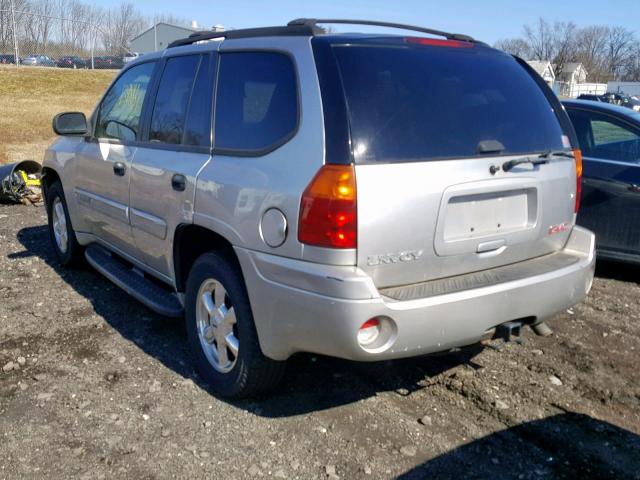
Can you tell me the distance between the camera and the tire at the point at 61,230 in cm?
588

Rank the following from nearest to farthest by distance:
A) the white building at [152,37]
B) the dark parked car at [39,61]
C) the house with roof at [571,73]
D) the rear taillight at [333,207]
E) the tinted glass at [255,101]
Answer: the rear taillight at [333,207] < the tinted glass at [255,101] < the dark parked car at [39,61] < the white building at [152,37] < the house with roof at [571,73]

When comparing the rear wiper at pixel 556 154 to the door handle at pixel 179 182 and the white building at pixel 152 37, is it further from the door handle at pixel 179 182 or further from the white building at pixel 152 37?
the white building at pixel 152 37

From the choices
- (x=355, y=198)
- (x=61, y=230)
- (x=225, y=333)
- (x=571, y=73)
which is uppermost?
(x=571, y=73)

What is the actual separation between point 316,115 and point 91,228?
303cm

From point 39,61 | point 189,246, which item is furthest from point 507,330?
point 39,61

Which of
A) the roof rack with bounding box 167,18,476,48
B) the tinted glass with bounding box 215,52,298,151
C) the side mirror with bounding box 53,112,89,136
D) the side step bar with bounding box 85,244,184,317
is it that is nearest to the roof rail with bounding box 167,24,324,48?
the roof rack with bounding box 167,18,476,48

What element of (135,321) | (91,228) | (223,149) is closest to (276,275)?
(223,149)

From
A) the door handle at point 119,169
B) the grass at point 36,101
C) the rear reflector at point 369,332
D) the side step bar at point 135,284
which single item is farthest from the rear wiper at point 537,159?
the grass at point 36,101

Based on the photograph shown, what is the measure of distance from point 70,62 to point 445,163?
136 feet

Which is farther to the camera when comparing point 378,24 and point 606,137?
point 606,137

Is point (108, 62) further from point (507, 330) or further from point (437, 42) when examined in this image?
point (507, 330)

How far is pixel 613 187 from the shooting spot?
5734mm

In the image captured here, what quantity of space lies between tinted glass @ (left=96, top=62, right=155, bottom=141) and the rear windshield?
1963 millimetres

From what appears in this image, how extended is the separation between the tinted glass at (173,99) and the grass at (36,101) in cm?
1138
